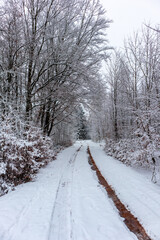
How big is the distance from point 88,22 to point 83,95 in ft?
17.2

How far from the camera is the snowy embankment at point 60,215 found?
2.26m

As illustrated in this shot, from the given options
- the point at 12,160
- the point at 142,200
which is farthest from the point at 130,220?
the point at 12,160

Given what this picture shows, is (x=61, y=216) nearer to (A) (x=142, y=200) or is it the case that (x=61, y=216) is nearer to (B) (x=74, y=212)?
(B) (x=74, y=212)

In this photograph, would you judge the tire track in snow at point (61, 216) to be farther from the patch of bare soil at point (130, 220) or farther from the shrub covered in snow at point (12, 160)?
the shrub covered in snow at point (12, 160)

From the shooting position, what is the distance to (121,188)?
4305mm

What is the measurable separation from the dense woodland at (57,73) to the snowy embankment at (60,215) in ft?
3.66

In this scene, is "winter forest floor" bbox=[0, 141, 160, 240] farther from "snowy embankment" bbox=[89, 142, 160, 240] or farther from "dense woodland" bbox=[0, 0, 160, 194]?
"dense woodland" bbox=[0, 0, 160, 194]

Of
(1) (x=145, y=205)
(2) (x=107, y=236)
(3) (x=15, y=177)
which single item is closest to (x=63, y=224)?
(2) (x=107, y=236)

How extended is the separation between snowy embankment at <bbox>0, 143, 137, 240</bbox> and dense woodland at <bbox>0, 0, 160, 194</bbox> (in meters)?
1.12

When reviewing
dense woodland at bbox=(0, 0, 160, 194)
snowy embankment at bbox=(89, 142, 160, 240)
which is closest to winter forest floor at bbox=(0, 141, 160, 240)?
snowy embankment at bbox=(89, 142, 160, 240)

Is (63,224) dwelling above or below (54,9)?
below

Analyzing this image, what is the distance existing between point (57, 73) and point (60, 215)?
9168 millimetres

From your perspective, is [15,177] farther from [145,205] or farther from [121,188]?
[145,205]

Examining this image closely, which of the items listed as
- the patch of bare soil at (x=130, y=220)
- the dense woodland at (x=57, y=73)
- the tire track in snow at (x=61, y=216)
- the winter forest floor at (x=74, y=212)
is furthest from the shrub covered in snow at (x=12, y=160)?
the patch of bare soil at (x=130, y=220)
